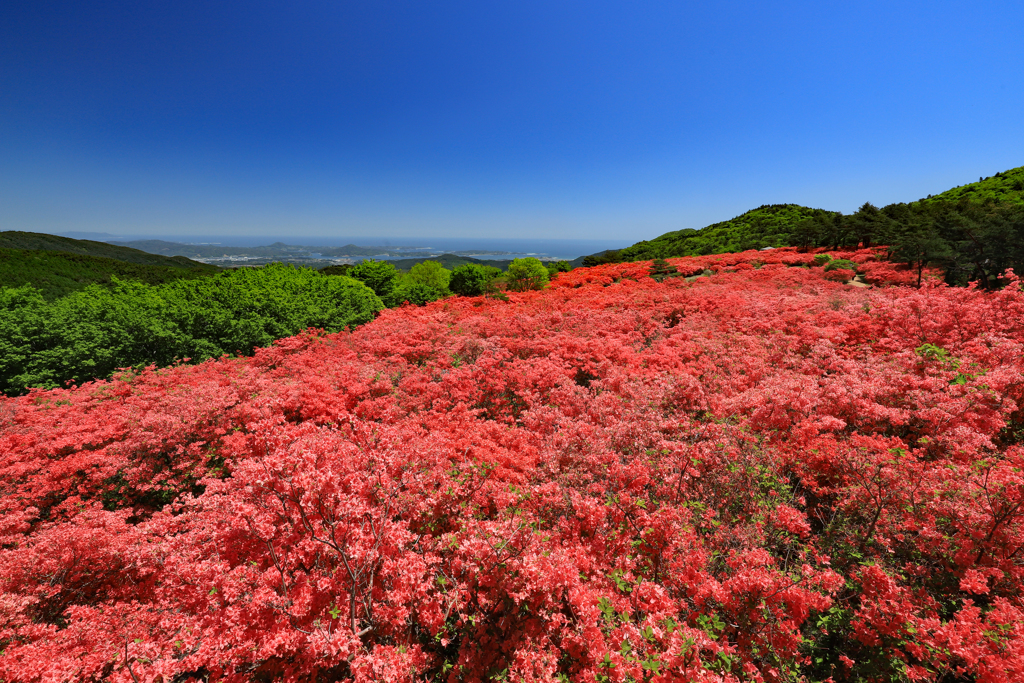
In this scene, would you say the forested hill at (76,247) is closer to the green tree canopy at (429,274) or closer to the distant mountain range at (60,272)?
the distant mountain range at (60,272)

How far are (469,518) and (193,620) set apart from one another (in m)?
3.02

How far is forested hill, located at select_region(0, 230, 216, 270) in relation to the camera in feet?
213

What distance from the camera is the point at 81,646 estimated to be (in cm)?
375

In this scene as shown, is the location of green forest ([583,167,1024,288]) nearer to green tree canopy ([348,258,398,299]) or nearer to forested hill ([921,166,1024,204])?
forested hill ([921,166,1024,204])

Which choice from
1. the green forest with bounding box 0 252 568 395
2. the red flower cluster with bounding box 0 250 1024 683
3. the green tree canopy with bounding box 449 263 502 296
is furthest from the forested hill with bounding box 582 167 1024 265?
the green forest with bounding box 0 252 568 395

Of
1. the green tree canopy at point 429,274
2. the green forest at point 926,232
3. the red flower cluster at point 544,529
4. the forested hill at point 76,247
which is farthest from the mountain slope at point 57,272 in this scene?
the green forest at point 926,232

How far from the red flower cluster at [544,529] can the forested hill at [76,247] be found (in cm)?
7241

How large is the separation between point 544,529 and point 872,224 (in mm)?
43768

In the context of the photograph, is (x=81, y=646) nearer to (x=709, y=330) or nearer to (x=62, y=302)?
(x=709, y=330)

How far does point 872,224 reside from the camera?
1244 inches

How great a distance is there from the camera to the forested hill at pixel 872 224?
60.7 feet

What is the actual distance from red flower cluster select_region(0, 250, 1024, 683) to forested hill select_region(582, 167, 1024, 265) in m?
13.2

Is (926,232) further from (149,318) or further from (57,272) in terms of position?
(57,272)

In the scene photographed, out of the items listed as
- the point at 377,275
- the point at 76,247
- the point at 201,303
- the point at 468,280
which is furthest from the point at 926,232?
the point at 76,247
